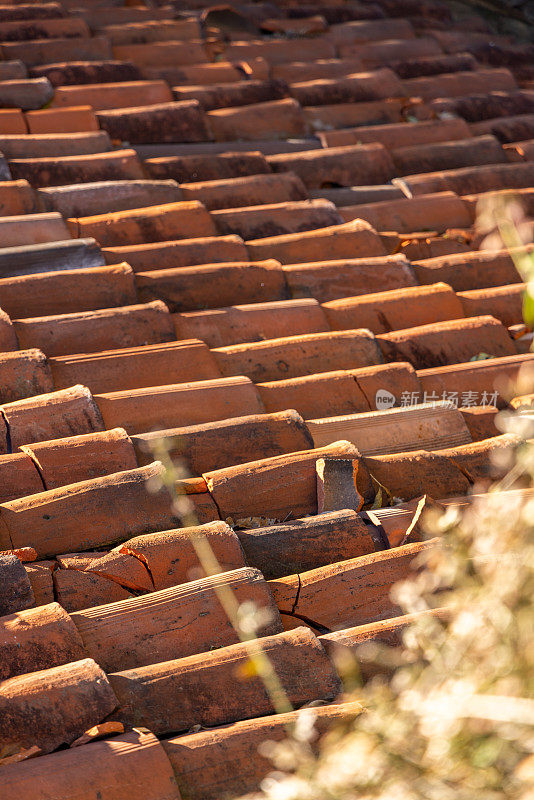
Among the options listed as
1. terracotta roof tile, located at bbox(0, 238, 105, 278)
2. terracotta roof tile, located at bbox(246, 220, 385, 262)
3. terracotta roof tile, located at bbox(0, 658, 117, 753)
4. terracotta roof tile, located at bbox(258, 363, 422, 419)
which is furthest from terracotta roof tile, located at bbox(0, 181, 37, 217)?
terracotta roof tile, located at bbox(0, 658, 117, 753)

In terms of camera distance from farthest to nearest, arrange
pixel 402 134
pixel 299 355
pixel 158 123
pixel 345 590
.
Result: pixel 402 134 < pixel 158 123 < pixel 299 355 < pixel 345 590

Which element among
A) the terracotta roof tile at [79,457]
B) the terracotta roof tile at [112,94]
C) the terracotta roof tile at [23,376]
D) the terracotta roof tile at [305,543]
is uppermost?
the terracotta roof tile at [112,94]

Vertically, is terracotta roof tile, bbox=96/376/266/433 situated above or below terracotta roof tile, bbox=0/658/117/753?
above

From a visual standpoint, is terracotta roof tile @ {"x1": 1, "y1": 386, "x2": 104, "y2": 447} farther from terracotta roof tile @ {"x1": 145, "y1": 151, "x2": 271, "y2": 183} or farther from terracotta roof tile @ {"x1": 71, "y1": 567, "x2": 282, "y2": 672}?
terracotta roof tile @ {"x1": 145, "y1": 151, "x2": 271, "y2": 183}

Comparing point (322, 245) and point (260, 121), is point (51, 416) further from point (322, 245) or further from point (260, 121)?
point (260, 121)

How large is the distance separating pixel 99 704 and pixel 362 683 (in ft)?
2.23

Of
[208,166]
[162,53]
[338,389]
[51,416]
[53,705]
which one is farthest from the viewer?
[162,53]

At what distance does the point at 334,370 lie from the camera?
3641 mm

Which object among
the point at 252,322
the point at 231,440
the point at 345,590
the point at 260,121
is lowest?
the point at 345,590

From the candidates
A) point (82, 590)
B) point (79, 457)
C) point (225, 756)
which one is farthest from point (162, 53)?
point (225, 756)

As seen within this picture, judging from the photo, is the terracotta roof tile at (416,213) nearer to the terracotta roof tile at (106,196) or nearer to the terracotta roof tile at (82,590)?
the terracotta roof tile at (106,196)

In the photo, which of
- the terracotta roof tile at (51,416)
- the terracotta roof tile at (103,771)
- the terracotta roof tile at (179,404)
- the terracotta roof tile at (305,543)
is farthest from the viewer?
the terracotta roof tile at (179,404)

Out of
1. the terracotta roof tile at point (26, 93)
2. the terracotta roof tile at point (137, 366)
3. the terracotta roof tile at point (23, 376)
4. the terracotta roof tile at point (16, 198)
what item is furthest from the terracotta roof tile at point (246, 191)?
the terracotta roof tile at point (23, 376)

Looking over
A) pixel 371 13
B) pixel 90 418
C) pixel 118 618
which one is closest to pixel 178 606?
pixel 118 618
